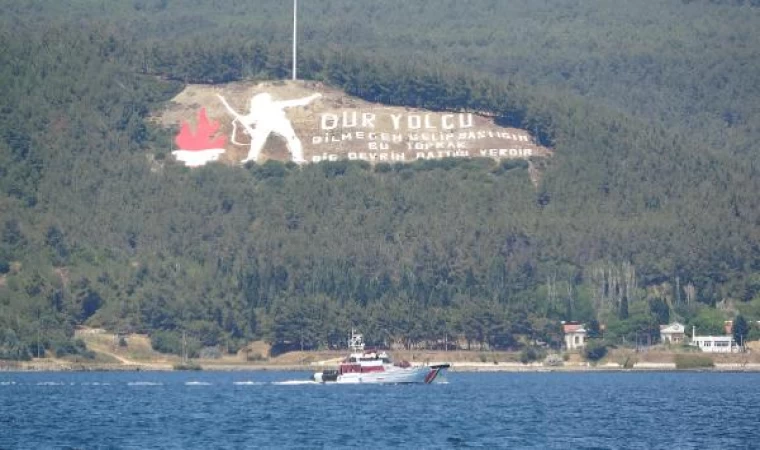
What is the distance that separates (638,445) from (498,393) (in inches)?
2122

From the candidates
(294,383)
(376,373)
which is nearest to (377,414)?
(376,373)

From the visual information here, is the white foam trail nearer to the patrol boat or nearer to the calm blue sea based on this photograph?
the calm blue sea

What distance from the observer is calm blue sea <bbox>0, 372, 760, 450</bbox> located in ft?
370

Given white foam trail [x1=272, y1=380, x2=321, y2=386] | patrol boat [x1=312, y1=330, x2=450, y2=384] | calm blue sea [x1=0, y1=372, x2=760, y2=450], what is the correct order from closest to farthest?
calm blue sea [x1=0, y1=372, x2=760, y2=450]
patrol boat [x1=312, y1=330, x2=450, y2=384]
white foam trail [x1=272, y1=380, x2=321, y2=386]

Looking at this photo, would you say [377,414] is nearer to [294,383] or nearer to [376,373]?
[376,373]

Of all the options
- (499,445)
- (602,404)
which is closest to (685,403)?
(602,404)

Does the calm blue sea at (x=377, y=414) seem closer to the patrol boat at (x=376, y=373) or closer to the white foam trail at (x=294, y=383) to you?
the white foam trail at (x=294, y=383)

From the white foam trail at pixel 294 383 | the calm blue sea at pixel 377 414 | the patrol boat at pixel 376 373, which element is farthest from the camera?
the white foam trail at pixel 294 383

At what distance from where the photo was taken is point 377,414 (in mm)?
134750

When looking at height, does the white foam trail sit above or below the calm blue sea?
above

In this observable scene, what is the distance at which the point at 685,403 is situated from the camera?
147 meters

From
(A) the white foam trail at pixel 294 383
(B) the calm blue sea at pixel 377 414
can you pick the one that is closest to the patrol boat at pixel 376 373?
(A) the white foam trail at pixel 294 383

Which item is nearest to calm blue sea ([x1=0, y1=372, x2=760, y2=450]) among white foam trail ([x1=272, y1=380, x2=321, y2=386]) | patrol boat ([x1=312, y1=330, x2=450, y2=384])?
white foam trail ([x1=272, y1=380, x2=321, y2=386])

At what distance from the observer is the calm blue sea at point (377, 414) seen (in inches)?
4444
